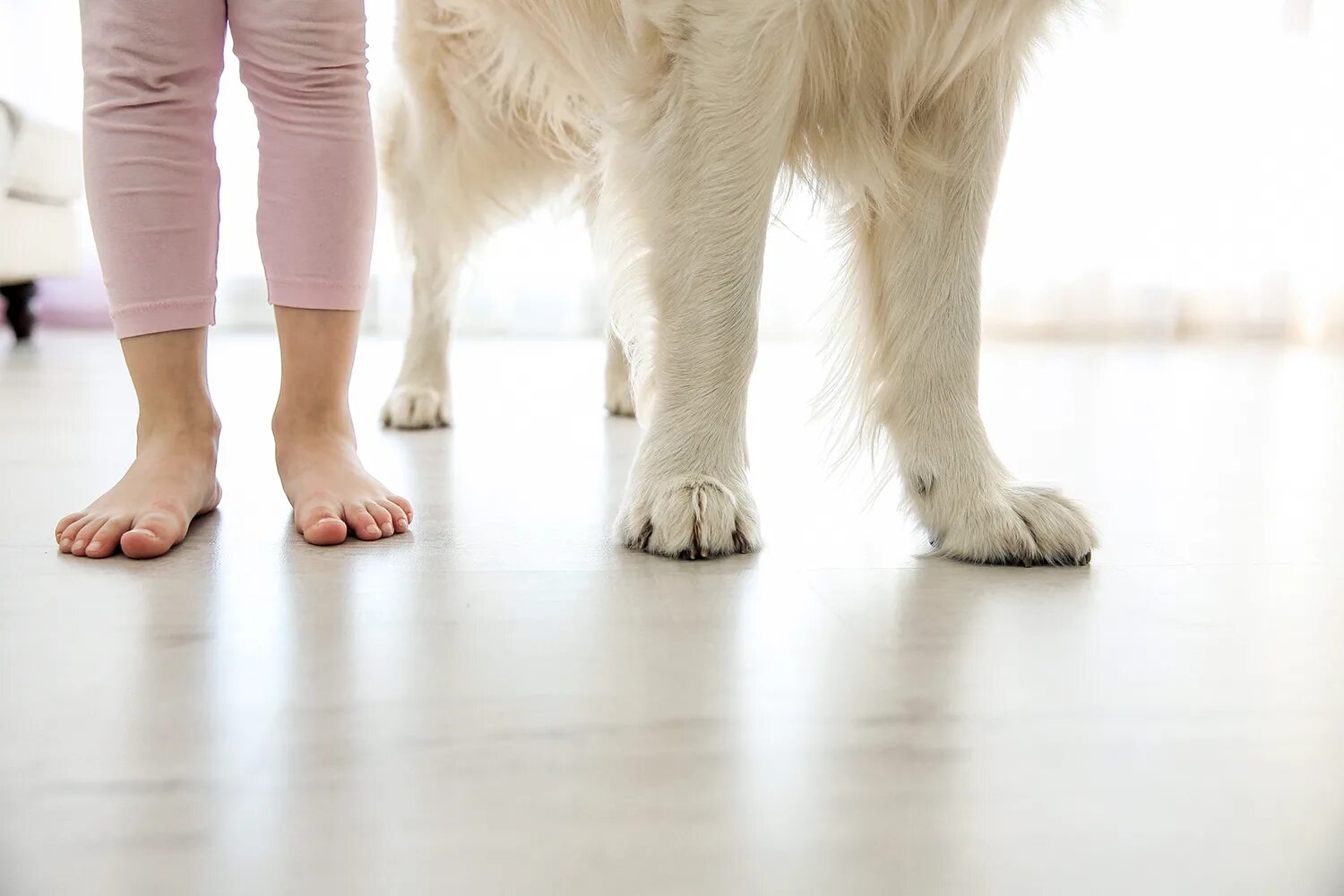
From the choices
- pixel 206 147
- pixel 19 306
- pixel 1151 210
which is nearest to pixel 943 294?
pixel 206 147

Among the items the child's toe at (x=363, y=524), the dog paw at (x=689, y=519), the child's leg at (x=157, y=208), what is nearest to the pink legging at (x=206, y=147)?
the child's leg at (x=157, y=208)

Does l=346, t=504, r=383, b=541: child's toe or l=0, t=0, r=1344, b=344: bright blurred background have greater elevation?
l=0, t=0, r=1344, b=344: bright blurred background

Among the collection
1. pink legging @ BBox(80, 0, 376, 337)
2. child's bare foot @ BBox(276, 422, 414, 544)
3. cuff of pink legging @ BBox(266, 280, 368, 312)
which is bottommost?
child's bare foot @ BBox(276, 422, 414, 544)

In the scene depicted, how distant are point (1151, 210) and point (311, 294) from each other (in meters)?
4.05

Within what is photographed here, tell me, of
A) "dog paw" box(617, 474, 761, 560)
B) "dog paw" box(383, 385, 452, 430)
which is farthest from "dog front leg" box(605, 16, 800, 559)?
"dog paw" box(383, 385, 452, 430)

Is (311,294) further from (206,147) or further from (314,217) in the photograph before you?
(206,147)

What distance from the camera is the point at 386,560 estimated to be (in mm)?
1179

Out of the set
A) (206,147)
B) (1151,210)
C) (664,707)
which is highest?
(1151,210)

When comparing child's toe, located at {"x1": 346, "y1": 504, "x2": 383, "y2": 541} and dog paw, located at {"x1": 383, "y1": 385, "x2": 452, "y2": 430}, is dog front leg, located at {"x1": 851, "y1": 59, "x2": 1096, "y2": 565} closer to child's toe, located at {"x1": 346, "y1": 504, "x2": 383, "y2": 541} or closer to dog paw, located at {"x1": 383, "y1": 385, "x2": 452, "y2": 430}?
child's toe, located at {"x1": 346, "y1": 504, "x2": 383, "y2": 541}

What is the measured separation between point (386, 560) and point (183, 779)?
0.51m

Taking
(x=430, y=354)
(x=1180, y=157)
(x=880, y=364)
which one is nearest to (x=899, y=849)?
(x=880, y=364)

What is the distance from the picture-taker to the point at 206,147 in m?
1.33

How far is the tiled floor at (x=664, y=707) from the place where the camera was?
60 cm

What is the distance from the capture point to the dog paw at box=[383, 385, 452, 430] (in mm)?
2162
